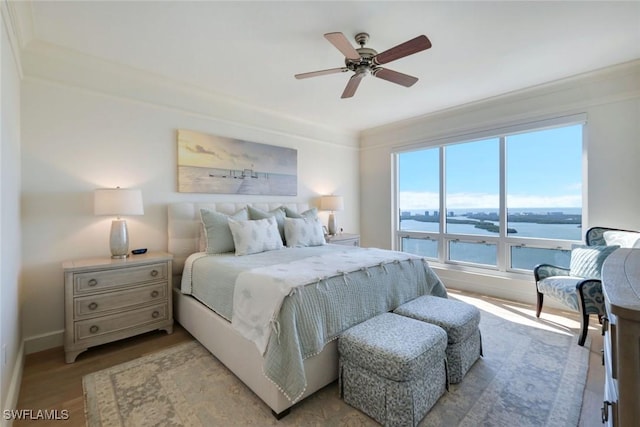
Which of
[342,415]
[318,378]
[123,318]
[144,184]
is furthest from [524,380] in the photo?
[144,184]

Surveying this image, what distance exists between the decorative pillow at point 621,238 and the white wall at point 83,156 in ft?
14.3

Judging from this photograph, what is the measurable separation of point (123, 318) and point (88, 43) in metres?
A: 2.46

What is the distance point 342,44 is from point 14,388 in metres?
3.23

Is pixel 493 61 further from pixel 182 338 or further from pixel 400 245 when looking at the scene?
pixel 182 338

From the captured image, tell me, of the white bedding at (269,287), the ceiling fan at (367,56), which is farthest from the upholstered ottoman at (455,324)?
the ceiling fan at (367,56)

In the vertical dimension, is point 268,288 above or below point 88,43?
below

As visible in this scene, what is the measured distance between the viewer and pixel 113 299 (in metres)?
2.51

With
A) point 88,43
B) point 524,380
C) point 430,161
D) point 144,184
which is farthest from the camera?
point 430,161

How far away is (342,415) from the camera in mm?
1739

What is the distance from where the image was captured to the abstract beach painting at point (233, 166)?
133 inches

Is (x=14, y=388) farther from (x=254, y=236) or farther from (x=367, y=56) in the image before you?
(x=367, y=56)

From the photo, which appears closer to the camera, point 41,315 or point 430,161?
point 41,315

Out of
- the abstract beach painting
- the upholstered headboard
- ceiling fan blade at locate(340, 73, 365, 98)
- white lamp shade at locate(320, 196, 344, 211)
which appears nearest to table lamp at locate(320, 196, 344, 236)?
white lamp shade at locate(320, 196, 344, 211)

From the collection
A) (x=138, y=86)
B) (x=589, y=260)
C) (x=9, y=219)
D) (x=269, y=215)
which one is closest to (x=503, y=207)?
(x=589, y=260)
